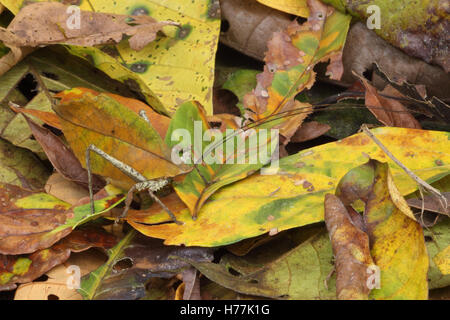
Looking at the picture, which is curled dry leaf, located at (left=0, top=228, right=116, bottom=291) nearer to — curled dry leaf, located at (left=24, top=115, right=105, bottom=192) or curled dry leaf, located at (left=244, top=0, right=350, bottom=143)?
curled dry leaf, located at (left=24, top=115, right=105, bottom=192)

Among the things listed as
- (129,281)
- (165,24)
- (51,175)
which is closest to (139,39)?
(165,24)

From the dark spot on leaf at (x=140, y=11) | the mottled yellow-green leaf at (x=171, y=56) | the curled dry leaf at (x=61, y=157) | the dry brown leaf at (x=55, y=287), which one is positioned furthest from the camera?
the dark spot on leaf at (x=140, y=11)

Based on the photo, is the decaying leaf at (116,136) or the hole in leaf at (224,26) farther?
the hole in leaf at (224,26)

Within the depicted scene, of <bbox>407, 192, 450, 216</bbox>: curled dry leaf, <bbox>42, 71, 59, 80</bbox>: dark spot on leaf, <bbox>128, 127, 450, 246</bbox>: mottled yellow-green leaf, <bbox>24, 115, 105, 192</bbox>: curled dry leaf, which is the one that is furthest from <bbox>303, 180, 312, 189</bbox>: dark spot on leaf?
<bbox>42, 71, 59, 80</bbox>: dark spot on leaf

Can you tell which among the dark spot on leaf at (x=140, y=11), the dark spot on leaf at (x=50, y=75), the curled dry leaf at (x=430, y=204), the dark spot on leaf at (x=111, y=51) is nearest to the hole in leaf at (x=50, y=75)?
the dark spot on leaf at (x=50, y=75)

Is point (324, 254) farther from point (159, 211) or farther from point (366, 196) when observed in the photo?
point (159, 211)

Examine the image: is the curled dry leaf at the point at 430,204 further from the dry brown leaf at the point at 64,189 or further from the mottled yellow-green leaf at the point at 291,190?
the dry brown leaf at the point at 64,189

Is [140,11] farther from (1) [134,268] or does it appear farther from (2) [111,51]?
(1) [134,268]

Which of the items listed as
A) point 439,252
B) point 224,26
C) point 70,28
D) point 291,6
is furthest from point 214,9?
point 439,252
